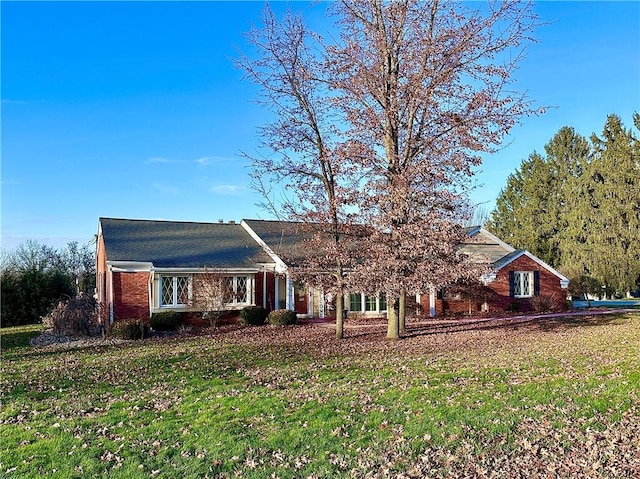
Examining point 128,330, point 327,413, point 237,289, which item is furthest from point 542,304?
point 327,413

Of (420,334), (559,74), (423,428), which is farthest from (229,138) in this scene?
(423,428)

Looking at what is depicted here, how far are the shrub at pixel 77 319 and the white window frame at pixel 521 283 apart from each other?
66.8 feet

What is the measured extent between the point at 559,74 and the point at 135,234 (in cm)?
1853

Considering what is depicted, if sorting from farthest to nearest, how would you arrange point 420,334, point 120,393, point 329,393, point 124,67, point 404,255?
point 420,334 → point 124,67 → point 404,255 → point 120,393 → point 329,393

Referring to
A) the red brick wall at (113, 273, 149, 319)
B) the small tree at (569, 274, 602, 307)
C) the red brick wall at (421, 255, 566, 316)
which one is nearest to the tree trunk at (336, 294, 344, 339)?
the red brick wall at (113, 273, 149, 319)

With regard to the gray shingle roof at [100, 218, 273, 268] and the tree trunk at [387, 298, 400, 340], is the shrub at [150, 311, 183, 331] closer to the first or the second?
the gray shingle roof at [100, 218, 273, 268]

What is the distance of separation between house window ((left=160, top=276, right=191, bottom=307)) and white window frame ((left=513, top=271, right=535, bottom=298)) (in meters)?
16.9

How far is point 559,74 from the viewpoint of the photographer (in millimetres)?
15430

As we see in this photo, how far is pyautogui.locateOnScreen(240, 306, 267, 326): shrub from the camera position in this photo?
816 inches

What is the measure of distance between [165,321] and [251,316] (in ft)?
11.1

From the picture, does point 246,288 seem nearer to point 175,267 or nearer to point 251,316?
point 251,316

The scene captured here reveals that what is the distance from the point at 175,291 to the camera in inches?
822

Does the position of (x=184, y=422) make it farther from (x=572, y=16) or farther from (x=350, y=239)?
(x=572, y=16)

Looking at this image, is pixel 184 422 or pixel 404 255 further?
pixel 404 255
